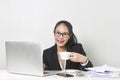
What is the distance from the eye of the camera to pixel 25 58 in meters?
1.91

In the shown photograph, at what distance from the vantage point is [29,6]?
2.79 m

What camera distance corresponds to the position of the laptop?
6.08 ft

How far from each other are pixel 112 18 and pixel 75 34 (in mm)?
429

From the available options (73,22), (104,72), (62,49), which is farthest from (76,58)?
(73,22)

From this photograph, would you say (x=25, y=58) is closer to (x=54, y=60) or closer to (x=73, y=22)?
(x=54, y=60)

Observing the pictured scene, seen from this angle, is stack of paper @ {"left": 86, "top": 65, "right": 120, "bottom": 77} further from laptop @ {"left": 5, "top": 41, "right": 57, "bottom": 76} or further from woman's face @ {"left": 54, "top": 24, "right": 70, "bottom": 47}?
woman's face @ {"left": 54, "top": 24, "right": 70, "bottom": 47}

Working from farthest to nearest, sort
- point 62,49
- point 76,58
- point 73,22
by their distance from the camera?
Answer: 1. point 73,22
2. point 62,49
3. point 76,58

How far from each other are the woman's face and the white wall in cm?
33

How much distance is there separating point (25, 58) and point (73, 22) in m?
1.01

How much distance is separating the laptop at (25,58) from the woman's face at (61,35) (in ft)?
1.52

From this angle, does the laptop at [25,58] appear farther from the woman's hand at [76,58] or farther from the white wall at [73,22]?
the white wall at [73,22]

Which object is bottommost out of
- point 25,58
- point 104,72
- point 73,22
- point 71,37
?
point 104,72

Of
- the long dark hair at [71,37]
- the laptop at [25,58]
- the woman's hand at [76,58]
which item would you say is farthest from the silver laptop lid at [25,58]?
the long dark hair at [71,37]

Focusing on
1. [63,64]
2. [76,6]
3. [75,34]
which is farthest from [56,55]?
[76,6]
